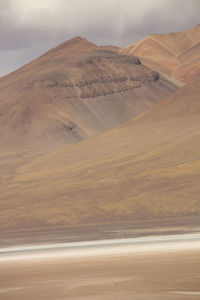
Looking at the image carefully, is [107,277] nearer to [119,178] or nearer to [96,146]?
[119,178]

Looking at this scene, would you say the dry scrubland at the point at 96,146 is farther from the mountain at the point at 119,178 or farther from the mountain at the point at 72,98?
the mountain at the point at 72,98

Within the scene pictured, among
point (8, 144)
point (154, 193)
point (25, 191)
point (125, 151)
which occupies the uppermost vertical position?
point (8, 144)

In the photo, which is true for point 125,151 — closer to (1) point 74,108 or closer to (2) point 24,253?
(2) point 24,253

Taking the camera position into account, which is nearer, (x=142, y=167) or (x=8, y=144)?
(x=142, y=167)

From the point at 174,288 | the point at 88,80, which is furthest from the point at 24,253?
the point at 88,80

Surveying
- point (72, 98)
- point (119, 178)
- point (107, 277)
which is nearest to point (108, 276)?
point (107, 277)

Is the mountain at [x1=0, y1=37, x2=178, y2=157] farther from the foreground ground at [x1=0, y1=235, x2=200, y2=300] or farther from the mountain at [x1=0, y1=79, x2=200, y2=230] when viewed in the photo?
the foreground ground at [x1=0, y1=235, x2=200, y2=300]

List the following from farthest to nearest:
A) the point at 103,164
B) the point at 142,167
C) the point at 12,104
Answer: the point at 12,104 → the point at 103,164 → the point at 142,167
